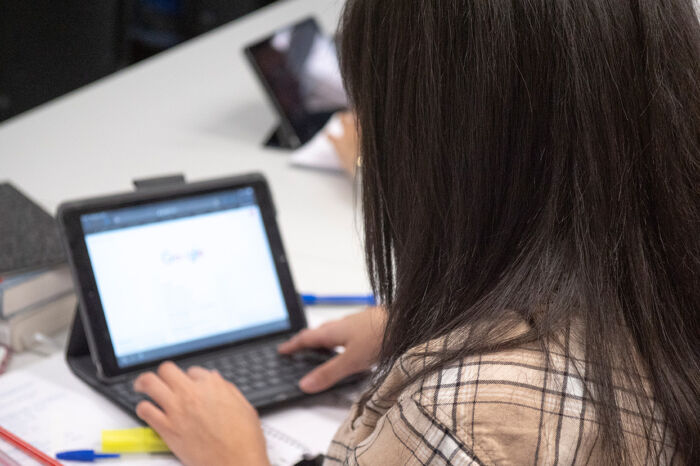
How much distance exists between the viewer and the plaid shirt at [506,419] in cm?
50

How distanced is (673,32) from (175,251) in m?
0.54

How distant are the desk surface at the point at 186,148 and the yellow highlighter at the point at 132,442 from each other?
0.98 ft

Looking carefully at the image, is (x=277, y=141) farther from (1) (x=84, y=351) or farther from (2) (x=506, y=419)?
(2) (x=506, y=419)

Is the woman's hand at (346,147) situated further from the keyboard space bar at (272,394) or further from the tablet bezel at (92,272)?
the keyboard space bar at (272,394)

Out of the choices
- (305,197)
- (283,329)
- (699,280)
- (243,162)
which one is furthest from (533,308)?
(243,162)

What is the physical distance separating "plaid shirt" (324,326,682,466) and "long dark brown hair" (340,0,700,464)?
1 cm

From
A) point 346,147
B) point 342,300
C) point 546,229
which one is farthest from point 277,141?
A: point 546,229

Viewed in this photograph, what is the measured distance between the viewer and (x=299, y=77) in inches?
60.6

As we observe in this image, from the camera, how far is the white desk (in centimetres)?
121

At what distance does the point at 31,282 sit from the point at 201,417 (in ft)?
1.00

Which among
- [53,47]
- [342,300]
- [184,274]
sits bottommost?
[342,300]

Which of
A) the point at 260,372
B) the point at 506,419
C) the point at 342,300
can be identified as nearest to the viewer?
the point at 506,419

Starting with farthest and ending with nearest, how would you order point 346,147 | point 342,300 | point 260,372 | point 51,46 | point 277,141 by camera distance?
1. point 51,46
2. point 277,141
3. point 346,147
4. point 342,300
5. point 260,372

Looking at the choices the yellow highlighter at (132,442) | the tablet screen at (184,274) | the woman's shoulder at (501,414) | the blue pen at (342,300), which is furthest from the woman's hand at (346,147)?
the woman's shoulder at (501,414)
